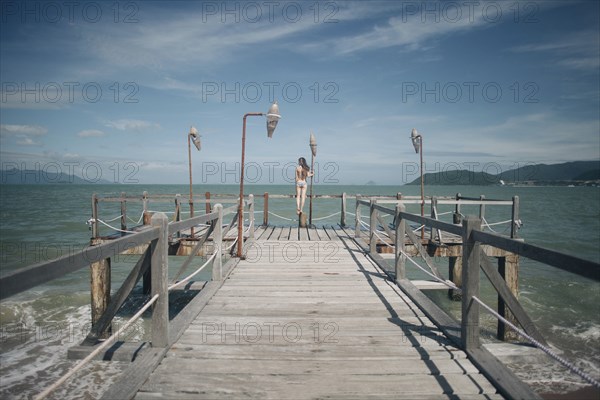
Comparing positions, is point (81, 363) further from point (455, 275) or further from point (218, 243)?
point (455, 275)

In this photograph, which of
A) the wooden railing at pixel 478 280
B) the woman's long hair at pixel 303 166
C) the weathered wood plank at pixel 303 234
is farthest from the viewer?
the woman's long hair at pixel 303 166

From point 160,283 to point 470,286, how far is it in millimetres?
3021

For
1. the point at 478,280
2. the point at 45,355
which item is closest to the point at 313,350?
the point at 478,280

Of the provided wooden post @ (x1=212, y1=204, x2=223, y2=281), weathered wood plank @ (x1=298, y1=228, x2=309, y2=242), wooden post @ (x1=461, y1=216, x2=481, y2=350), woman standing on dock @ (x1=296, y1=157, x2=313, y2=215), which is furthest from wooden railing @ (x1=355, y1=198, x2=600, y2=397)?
woman standing on dock @ (x1=296, y1=157, x2=313, y2=215)

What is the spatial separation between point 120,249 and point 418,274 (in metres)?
14.4

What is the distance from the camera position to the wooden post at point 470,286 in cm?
313

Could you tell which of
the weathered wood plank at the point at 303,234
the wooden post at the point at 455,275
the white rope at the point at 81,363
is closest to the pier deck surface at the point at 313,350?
the white rope at the point at 81,363

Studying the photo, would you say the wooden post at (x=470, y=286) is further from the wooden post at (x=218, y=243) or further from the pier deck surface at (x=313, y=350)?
the wooden post at (x=218, y=243)

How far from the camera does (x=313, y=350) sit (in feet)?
10.6

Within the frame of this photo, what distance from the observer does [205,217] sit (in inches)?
187

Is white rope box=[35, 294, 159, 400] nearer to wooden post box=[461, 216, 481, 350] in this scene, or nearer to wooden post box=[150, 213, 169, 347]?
wooden post box=[150, 213, 169, 347]

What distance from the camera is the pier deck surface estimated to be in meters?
2.59

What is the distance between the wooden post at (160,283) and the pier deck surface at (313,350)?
0.67 ft

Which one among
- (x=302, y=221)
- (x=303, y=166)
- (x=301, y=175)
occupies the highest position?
(x=303, y=166)
